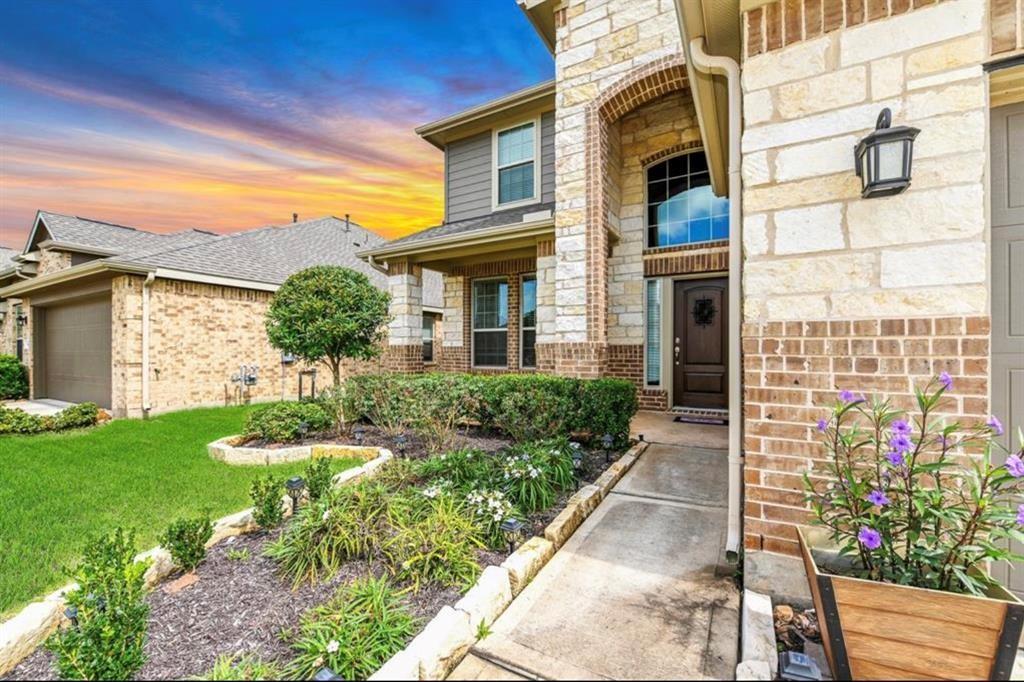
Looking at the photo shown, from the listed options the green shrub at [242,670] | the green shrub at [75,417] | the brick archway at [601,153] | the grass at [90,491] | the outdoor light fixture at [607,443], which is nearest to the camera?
the green shrub at [242,670]

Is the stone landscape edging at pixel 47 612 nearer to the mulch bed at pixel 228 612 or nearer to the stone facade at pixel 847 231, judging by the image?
the mulch bed at pixel 228 612

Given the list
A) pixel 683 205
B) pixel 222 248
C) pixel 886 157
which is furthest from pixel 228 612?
pixel 222 248

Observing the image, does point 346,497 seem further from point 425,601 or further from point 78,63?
point 78,63

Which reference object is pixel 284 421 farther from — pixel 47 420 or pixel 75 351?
pixel 75 351

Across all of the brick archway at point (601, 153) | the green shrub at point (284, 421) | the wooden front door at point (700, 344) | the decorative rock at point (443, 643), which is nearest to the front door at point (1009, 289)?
the decorative rock at point (443, 643)

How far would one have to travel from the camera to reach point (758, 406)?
223 centimetres

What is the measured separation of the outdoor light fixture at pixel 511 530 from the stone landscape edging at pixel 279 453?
272 centimetres

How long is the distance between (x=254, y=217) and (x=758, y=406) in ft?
40.0

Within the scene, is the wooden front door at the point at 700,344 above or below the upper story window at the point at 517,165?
below

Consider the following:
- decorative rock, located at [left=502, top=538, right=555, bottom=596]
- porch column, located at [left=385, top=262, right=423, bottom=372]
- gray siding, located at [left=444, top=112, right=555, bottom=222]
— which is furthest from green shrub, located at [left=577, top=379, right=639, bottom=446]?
gray siding, located at [left=444, top=112, right=555, bottom=222]

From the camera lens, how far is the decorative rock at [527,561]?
2.29 metres

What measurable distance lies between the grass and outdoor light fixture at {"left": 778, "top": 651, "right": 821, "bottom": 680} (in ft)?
9.52

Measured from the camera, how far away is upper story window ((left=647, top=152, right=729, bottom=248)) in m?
6.88

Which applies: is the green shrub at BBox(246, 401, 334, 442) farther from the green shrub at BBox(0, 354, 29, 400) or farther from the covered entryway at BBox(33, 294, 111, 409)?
the green shrub at BBox(0, 354, 29, 400)
